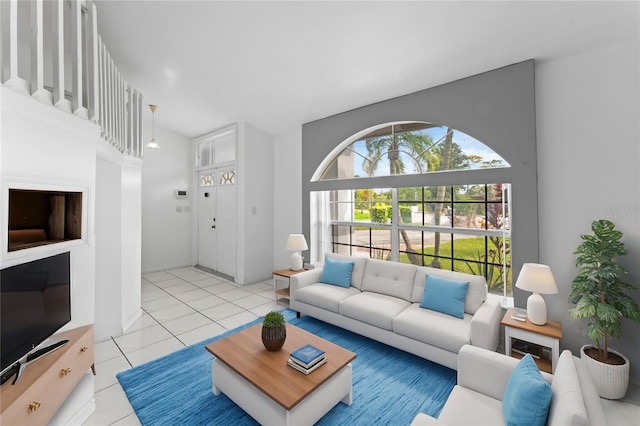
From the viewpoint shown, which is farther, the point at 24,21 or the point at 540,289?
the point at 24,21

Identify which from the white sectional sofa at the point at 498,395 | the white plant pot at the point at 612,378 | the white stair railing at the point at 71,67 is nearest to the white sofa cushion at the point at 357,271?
the white sectional sofa at the point at 498,395

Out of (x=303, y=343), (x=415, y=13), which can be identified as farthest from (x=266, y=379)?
(x=415, y=13)

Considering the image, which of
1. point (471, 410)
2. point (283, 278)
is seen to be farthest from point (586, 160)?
point (283, 278)

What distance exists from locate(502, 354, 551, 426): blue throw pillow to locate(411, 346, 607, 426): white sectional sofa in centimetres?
1

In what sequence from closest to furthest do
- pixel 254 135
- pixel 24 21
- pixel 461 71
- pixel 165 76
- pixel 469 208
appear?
pixel 24 21
pixel 461 71
pixel 469 208
pixel 165 76
pixel 254 135

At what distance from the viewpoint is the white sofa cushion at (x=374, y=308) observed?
2934 mm

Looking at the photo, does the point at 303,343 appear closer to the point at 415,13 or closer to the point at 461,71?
the point at 415,13

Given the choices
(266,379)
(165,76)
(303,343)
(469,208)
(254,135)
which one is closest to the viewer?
(266,379)

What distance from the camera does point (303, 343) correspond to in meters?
2.41

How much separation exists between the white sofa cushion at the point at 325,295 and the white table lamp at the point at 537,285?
183 centimetres

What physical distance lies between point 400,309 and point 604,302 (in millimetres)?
1696

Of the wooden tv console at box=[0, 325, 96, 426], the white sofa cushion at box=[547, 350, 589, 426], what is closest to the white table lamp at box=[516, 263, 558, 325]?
the white sofa cushion at box=[547, 350, 589, 426]

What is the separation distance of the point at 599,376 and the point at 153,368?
12.8 ft

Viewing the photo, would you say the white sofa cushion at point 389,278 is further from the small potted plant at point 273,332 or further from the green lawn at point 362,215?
the small potted plant at point 273,332
